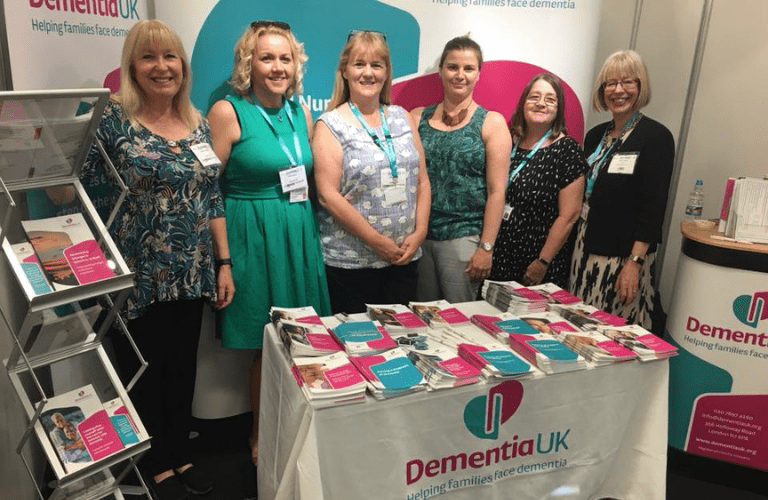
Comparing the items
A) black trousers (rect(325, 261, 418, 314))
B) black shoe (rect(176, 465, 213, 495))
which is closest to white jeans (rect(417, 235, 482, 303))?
black trousers (rect(325, 261, 418, 314))

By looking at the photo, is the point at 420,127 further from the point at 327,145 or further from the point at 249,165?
the point at 249,165

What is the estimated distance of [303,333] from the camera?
1811 millimetres

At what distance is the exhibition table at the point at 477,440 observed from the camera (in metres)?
1.60

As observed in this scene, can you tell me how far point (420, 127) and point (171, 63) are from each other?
112 centimetres

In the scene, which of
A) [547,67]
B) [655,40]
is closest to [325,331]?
[547,67]

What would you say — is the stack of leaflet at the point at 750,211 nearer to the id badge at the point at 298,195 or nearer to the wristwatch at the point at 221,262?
the id badge at the point at 298,195

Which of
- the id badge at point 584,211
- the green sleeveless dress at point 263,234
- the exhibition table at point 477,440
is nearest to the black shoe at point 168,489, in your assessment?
the exhibition table at point 477,440

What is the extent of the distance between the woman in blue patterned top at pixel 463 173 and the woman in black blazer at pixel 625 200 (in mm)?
445

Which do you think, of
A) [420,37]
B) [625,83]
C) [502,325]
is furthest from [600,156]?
[502,325]

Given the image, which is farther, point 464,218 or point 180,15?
point 464,218

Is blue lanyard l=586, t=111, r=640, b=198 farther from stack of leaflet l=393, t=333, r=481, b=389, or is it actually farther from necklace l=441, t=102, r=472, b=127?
stack of leaflet l=393, t=333, r=481, b=389

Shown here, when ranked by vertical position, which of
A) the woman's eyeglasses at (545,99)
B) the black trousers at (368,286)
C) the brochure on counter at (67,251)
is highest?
the woman's eyeglasses at (545,99)

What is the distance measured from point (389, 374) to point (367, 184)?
0.90 m

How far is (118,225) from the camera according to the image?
195 centimetres
